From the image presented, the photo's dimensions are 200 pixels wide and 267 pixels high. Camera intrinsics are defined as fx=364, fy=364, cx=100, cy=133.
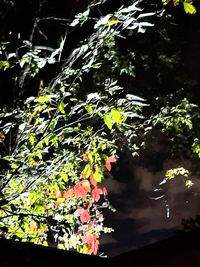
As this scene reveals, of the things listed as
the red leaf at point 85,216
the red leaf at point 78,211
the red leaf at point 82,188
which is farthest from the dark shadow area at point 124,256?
the red leaf at point 85,216

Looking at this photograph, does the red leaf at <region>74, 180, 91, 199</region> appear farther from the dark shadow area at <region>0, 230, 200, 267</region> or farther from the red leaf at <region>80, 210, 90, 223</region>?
the dark shadow area at <region>0, 230, 200, 267</region>

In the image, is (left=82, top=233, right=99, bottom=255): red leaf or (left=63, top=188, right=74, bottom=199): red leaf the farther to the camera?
(left=63, top=188, right=74, bottom=199): red leaf

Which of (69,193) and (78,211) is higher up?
(69,193)

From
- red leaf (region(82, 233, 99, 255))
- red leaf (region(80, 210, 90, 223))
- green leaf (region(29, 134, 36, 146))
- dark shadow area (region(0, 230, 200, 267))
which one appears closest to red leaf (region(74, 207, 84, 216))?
red leaf (region(80, 210, 90, 223))

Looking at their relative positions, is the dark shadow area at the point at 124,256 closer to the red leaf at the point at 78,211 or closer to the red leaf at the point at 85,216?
the red leaf at the point at 78,211

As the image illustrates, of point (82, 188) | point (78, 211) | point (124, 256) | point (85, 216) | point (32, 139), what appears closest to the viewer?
point (124, 256)

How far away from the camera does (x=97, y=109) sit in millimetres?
5000

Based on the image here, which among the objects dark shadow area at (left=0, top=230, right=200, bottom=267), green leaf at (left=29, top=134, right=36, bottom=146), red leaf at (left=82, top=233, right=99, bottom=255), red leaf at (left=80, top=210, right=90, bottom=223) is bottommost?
dark shadow area at (left=0, top=230, right=200, bottom=267)

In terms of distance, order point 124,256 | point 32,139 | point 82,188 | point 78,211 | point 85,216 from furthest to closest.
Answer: point 85,216
point 78,211
point 82,188
point 32,139
point 124,256

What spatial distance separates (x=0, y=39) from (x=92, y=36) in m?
1.40

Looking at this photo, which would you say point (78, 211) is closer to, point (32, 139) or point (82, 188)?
point (82, 188)

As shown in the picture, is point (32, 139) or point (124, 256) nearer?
point (124, 256)

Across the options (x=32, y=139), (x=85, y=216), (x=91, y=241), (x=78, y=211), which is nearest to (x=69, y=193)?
(x=78, y=211)

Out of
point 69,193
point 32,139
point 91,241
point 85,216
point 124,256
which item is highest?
point 32,139
